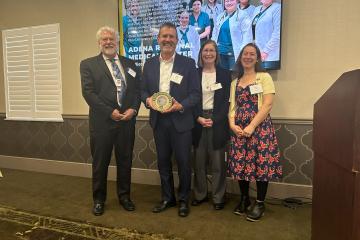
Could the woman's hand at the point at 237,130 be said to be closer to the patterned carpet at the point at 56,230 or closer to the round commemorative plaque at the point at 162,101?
the round commemorative plaque at the point at 162,101

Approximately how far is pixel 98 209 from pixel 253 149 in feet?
4.40

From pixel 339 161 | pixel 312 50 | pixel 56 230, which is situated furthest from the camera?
pixel 312 50

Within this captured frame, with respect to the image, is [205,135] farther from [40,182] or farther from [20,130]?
[20,130]

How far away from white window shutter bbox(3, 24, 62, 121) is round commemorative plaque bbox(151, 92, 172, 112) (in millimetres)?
1901

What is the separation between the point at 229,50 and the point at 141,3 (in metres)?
1.09

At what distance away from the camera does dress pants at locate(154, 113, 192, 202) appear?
8.09ft

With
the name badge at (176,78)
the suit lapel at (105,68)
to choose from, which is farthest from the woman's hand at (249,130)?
the suit lapel at (105,68)

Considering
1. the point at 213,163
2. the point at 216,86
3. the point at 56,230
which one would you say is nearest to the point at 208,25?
the point at 216,86

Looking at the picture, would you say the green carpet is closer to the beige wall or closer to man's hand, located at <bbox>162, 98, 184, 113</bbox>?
man's hand, located at <bbox>162, 98, 184, 113</bbox>

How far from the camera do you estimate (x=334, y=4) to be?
261 cm

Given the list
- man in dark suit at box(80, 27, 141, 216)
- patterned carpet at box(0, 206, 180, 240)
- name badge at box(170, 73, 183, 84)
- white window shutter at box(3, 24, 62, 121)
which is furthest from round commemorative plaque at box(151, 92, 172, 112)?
white window shutter at box(3, 24, 62, 121)

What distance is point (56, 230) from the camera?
223 centimetres

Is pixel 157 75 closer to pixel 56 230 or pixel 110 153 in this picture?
pixel 110 153

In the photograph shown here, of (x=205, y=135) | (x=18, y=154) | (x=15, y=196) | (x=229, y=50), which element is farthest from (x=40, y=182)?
(x=229, y=50)
